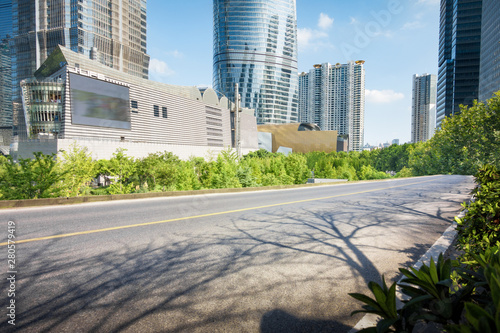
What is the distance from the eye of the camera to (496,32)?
7725 centimetres

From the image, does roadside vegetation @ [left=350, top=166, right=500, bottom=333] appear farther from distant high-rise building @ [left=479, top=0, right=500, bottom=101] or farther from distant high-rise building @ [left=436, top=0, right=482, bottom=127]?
distant high-rise building @ [left=436, top=0, right=482, bottom=127]

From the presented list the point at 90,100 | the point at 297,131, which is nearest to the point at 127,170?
the point at 90,100

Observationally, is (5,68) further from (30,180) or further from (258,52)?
(30,180)

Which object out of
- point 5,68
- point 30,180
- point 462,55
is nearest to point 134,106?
point 30,180

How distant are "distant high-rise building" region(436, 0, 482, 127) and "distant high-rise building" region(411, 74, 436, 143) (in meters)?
59.2

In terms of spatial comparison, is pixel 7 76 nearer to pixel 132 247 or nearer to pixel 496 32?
pixel 132 247

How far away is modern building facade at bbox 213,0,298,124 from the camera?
4921 inches

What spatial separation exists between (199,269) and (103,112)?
60.6m

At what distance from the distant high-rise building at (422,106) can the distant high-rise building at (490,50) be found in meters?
87.6

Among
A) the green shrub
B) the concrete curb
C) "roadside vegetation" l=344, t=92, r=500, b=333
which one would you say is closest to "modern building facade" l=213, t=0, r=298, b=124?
the concrete curb

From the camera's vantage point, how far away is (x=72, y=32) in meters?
84.4

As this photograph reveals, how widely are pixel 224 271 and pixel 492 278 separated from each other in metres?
2.75

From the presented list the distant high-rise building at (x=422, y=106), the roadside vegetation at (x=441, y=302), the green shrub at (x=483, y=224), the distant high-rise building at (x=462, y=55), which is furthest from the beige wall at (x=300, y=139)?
the distant high-rise building at (x=422, y=106)

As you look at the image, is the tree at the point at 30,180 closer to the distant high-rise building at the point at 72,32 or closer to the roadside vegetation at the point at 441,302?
the roadside vegetation at the point at 441,302
